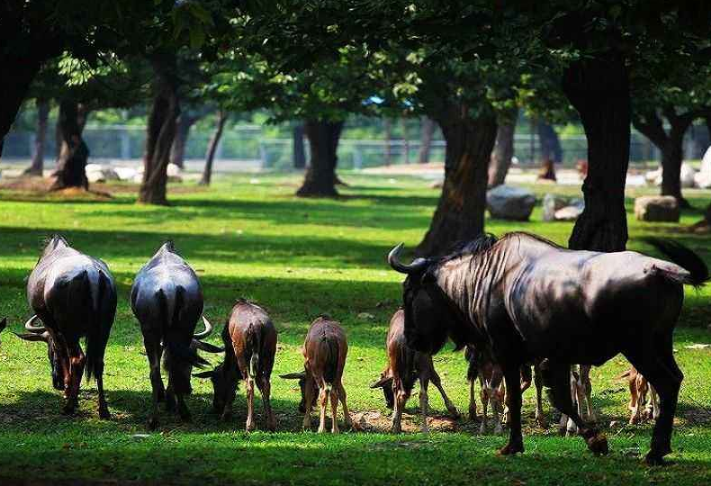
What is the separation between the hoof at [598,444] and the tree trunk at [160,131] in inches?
1412

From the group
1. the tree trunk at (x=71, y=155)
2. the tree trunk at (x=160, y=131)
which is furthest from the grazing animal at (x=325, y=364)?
the tree trunk at (x=71, y=155)

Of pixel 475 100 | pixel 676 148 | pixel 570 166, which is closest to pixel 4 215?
pixel 475 100

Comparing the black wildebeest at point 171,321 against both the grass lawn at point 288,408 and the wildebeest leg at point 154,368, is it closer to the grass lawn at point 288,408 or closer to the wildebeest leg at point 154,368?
the wildebeest leg at point 154,368

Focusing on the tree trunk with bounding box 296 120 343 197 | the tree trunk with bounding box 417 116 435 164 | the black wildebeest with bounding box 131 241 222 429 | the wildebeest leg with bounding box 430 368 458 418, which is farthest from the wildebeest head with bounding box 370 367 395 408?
the tree trunk with bounding box 417 116 435 164

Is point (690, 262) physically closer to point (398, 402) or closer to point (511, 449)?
point (511, 449)

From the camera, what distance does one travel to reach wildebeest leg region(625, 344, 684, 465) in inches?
416

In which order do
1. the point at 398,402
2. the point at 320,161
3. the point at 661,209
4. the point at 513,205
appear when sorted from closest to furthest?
the point at 398,402
the point at 661,209
the point at 513,205
the point at 320,161

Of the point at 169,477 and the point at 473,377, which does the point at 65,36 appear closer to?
the point at 473,377

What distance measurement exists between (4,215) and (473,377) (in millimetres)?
27685

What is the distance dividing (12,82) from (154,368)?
21.6 feet

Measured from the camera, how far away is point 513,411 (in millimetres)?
11289

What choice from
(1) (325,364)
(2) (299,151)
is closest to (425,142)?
(2) (299,151)

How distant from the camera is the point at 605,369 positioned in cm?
1802

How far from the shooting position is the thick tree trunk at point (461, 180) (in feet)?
101
